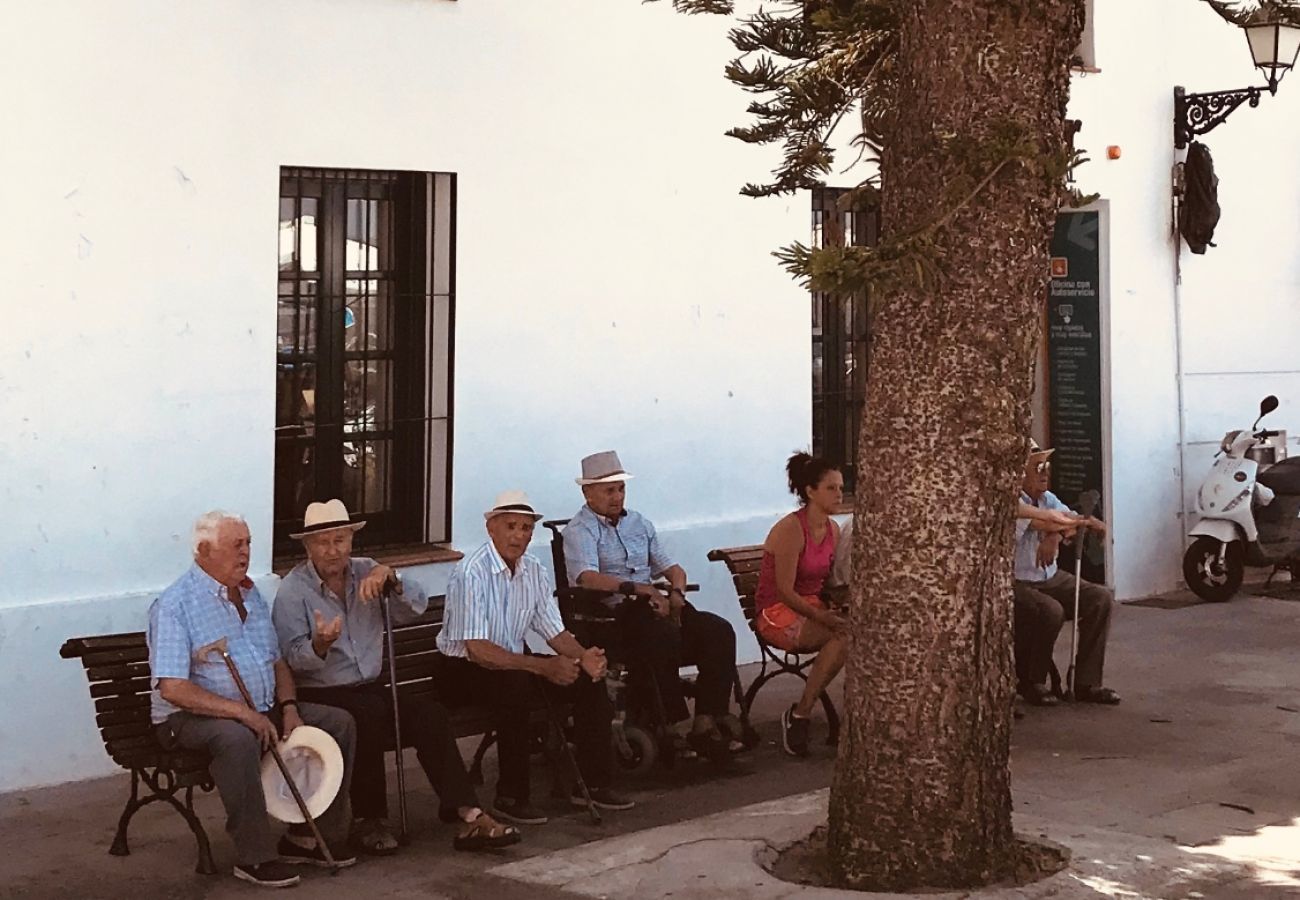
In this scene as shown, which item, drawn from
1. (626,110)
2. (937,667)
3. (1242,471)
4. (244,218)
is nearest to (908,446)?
(937,667)

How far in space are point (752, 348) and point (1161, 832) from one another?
4.61 m

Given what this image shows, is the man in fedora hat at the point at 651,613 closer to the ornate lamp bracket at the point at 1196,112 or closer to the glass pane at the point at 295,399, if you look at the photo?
the glass pane at the point at 295,399

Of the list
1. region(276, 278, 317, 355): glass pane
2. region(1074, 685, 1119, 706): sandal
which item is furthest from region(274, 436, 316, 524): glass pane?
region(1074, 685, 1119, 706): sandal

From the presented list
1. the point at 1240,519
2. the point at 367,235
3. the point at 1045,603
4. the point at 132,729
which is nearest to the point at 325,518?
the point at 132,729

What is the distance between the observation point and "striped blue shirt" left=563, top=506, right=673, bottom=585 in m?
9.05

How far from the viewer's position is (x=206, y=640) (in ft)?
23.2

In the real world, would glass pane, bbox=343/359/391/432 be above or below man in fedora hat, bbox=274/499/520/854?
above

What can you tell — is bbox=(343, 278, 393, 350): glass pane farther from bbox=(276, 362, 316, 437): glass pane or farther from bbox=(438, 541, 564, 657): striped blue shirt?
Result: bbox=(438, 541, 564, 657): striped blue shirt

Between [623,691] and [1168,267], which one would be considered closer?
[623,691]

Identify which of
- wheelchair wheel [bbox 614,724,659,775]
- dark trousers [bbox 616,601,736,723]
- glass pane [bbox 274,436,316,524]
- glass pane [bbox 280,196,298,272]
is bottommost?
wheelchair wheel [bbox 614,724,659,775]

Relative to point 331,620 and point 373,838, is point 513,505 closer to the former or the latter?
point 331,620

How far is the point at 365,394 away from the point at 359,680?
2.66 meters

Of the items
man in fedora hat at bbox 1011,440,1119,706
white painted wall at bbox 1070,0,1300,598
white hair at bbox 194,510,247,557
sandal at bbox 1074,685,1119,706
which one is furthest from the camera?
white painted wall at bbox 1070,0,1300,598

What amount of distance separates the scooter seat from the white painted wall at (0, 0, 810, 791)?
4.39 meters
